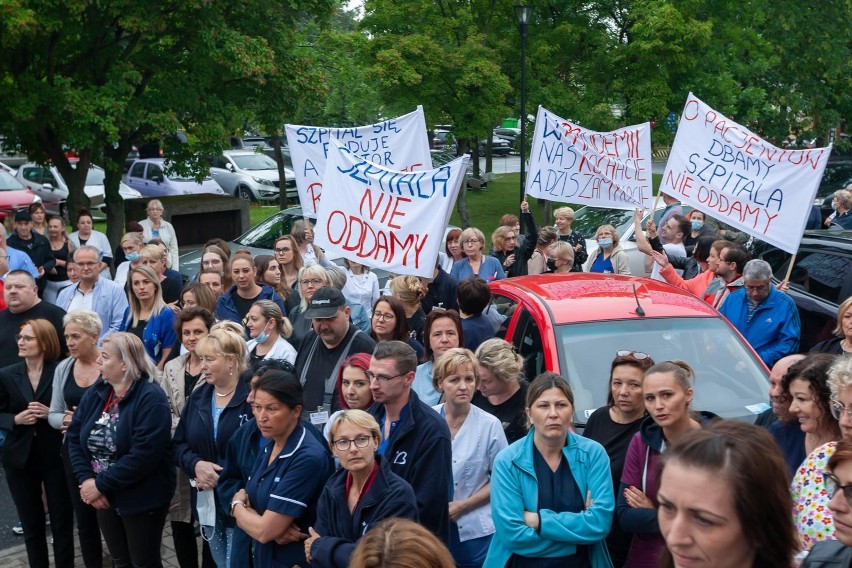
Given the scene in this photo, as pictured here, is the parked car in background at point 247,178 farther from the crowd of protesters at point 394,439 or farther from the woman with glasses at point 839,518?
the woman with glasses at point 839,518

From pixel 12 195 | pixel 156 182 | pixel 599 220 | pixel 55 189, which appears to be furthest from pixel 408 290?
pixel 156 182

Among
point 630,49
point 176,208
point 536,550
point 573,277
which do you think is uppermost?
point 630,49

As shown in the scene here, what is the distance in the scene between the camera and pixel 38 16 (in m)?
13.8

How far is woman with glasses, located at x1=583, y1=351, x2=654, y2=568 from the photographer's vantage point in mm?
4879

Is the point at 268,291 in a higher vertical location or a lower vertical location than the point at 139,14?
lower

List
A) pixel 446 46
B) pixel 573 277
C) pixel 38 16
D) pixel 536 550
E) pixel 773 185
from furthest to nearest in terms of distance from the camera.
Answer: pixel 446 46, pixel 38 16, pixel 773 185, pixel 573 277, pixel 536 550

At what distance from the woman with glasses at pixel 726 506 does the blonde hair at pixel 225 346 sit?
382cm

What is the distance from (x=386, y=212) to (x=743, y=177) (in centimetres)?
319

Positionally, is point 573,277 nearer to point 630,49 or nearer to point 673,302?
point 673,302

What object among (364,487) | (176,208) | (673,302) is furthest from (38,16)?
(364,487)

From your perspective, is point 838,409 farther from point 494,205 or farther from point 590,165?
point 494,205

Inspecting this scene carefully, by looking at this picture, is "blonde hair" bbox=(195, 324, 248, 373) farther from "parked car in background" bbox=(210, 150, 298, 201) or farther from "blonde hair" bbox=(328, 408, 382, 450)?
"parked car in background" bbox=(210, 150, 298, 201)

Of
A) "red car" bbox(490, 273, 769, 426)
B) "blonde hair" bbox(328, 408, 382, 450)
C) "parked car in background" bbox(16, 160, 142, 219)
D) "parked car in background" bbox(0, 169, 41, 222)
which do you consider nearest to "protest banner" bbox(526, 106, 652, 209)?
"red car" bbox(490, 273, 769, 426)

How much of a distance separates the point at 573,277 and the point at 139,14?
9.62m
